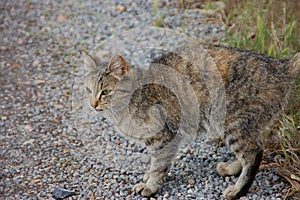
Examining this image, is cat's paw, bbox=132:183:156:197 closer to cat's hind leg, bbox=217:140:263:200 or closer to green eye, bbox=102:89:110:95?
cat's hind leg, bbox=217:140:263:200

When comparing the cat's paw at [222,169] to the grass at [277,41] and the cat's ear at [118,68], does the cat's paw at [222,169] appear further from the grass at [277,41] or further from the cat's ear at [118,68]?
the cat's ear at [118,68]

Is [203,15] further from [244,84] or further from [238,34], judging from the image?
[244,84]

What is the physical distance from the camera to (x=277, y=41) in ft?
16.1

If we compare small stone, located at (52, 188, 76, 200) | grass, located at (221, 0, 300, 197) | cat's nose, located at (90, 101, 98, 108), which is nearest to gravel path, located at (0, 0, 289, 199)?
small stone, located at (52, 188, 76, 200)

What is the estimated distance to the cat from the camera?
3781mm

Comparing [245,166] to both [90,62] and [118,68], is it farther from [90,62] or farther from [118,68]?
[90,62]

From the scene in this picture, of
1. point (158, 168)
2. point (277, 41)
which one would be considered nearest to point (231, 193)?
point (158, 168)

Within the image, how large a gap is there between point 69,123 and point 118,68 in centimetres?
126

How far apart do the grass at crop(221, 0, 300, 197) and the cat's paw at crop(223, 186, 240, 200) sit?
407 mm

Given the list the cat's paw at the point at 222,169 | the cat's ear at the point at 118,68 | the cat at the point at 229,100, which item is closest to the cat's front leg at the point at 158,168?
the cat at the point at 229,100

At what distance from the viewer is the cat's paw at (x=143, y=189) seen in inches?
159

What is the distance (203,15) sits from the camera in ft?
21.0

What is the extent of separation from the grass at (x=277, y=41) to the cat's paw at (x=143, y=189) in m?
1.03

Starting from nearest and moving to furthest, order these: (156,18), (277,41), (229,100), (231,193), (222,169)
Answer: (229,100) → (231,193) → (222,169) → (277,41) → (156,18)
